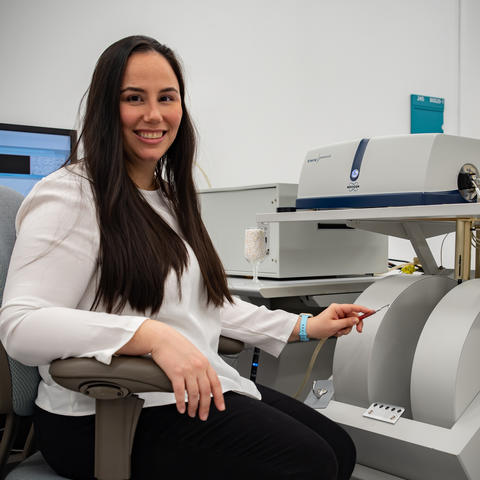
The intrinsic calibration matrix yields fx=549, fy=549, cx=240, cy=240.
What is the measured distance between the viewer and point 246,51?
2.76 m

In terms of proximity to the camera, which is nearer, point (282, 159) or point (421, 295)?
point (421, 295)

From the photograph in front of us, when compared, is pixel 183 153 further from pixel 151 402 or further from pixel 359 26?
pixel 359 26

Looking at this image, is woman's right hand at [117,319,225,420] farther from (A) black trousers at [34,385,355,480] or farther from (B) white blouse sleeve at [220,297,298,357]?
(B) white blouse sleeve at [220,297,298,357]

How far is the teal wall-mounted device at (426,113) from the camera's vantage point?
3428 millimetres

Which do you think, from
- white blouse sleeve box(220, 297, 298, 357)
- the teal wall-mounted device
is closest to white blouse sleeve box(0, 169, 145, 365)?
white blouse sleeve box(220, 297, 298, 357)

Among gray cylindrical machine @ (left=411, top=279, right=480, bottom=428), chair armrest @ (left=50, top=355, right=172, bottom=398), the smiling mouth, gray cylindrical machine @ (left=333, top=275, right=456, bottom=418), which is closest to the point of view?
chair armrest @ (left=50, top=355, right=172, bottom=398)

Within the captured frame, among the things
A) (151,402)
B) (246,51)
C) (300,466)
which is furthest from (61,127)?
(300,466)

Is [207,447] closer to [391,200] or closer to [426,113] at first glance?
[391,200]

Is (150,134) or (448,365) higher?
(150,134)

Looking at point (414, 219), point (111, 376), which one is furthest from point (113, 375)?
point (414, 219)

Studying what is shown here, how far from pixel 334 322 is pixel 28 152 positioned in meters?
1.47

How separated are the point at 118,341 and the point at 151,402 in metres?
0.16

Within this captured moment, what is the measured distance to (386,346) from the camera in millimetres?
1356

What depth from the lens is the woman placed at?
2.56ft
